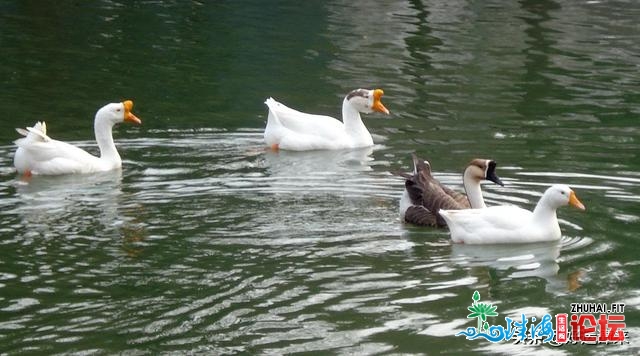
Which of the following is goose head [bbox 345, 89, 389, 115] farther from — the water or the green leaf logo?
the green leaf logo

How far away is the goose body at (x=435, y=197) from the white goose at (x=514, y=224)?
2.26ft

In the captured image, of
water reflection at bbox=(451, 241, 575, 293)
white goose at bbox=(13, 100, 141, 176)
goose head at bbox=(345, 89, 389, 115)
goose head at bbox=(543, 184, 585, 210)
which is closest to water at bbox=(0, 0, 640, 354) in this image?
water reflection at bbox=(451, 241, 575, 293)

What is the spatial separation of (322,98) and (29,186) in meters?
6.91

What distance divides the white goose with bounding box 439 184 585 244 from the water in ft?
0.36

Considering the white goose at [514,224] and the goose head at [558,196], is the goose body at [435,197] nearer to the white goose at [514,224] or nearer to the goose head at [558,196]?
the white goose at [514,224]

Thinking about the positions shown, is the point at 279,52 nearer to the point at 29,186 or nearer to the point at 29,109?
the point at 29,109

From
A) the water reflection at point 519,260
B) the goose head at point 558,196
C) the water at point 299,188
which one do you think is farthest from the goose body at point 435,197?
the goose head at point 558,196

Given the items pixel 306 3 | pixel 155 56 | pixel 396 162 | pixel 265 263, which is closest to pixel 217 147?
pixel 396 162

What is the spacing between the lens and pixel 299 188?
14172mm

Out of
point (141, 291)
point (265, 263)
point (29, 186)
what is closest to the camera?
point (141, 291)

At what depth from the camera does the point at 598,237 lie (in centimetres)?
1211

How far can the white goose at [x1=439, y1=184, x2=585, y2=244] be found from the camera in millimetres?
11859

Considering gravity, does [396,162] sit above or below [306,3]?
below

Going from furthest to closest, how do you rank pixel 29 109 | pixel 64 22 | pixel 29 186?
1. pixel 64 22
2. pixel 29 109
3. pixel 29 186
